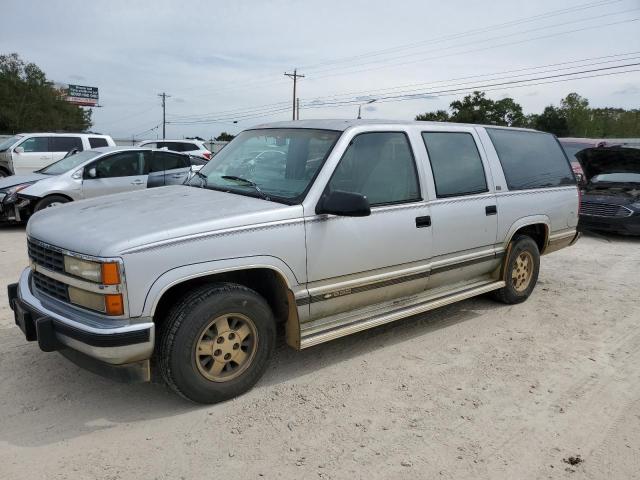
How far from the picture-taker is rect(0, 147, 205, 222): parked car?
9031mm

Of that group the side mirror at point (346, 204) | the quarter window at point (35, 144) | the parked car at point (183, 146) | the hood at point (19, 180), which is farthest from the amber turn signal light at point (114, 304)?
the parked car at point (183, 146)

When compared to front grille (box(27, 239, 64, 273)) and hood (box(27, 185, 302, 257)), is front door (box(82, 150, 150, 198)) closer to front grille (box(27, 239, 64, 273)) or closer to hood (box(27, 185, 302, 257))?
hood (box(27, 185, 302, 257))

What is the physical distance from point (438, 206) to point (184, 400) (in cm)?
248

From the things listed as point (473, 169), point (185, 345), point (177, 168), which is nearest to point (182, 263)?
point (185, 345)

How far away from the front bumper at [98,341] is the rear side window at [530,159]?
3.75 metres

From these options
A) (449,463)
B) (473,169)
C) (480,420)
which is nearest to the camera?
(449,463)

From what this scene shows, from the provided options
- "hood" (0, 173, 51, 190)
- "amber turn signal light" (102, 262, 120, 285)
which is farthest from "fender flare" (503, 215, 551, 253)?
"hood" (0, 173, 51, 190)

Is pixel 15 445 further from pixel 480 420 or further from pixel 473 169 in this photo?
pixel 473 169

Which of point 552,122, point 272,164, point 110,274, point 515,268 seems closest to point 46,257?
point 110,274

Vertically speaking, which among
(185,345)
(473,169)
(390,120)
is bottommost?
(185,345)

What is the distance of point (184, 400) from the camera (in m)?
3.46

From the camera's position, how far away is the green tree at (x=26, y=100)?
52.7m

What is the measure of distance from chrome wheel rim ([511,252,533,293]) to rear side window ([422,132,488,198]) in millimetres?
1019

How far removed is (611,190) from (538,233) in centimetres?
536
